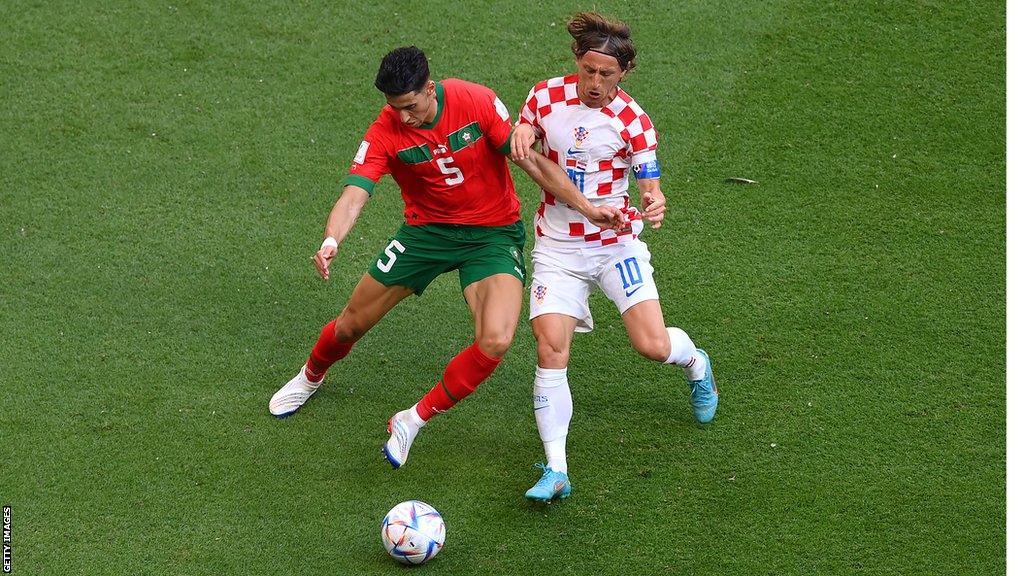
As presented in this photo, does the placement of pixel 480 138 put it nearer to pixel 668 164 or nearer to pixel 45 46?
pixel 668 164

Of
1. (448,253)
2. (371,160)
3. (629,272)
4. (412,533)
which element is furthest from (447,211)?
(412,533)

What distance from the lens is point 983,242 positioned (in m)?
6.96

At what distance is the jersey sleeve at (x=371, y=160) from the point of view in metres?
5.31

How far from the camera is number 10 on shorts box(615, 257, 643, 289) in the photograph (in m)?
5.54

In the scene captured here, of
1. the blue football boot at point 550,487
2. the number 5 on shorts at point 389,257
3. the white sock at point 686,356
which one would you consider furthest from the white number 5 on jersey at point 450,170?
the blue football boot at point 550,487

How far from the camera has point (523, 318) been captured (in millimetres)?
6809

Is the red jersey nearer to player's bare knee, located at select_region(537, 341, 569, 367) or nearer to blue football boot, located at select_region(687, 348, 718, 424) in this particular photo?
player's bare knee, located at select_region(537, 341, 569, 367)

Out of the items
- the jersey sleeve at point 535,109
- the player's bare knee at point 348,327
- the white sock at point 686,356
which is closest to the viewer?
the jersey sleeve at point 535,109

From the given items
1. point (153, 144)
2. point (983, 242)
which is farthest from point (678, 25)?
point (153, 144)

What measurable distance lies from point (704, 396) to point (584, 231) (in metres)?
1.09

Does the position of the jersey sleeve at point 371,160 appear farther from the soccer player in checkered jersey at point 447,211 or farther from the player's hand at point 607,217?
the player's hand at point 607,217

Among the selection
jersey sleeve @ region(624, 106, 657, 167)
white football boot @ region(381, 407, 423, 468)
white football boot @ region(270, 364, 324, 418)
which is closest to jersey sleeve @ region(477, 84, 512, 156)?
jersey sleeve @ region(624, 106, 657, 167)

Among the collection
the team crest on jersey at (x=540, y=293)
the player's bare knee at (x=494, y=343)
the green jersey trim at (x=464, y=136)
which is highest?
the green jersey trim at (x=464, y=136)

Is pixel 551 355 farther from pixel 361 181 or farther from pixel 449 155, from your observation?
pixel 361 181
